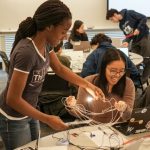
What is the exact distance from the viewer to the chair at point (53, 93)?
3.67 m

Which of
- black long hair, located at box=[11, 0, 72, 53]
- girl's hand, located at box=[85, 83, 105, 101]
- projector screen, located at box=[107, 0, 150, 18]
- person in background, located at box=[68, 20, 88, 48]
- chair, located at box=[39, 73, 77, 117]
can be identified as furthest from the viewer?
projector screen, located at box=[107, 0, 150, 18]

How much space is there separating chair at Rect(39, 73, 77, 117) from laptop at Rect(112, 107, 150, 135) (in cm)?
170

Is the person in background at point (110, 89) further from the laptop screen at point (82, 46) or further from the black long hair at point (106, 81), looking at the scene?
the laptop screen at point (82, 46)

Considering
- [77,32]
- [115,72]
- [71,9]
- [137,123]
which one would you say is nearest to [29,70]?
[137,123]

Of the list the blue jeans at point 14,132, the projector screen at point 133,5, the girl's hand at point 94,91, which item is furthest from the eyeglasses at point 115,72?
the projector screen at point 133,5

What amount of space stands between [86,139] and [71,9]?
5249mm

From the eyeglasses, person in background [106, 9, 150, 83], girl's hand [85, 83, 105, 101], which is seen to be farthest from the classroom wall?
girl's hand [85, 83, 105, 101]

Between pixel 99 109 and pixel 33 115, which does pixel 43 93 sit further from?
pixel 33 115

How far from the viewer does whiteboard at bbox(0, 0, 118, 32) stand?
6.80 meters

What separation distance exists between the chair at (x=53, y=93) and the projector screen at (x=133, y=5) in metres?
3.60

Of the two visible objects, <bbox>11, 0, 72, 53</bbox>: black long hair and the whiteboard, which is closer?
<bbox>11, 0, 72, 53</bbox>: black long hair

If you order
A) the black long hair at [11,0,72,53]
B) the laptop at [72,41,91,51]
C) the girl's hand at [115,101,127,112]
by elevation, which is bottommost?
the laptop at [72,41,91,51]

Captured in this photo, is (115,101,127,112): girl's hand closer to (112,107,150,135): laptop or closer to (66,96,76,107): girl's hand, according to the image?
(112,107,150,135): laptop

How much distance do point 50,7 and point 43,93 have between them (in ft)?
7.16
